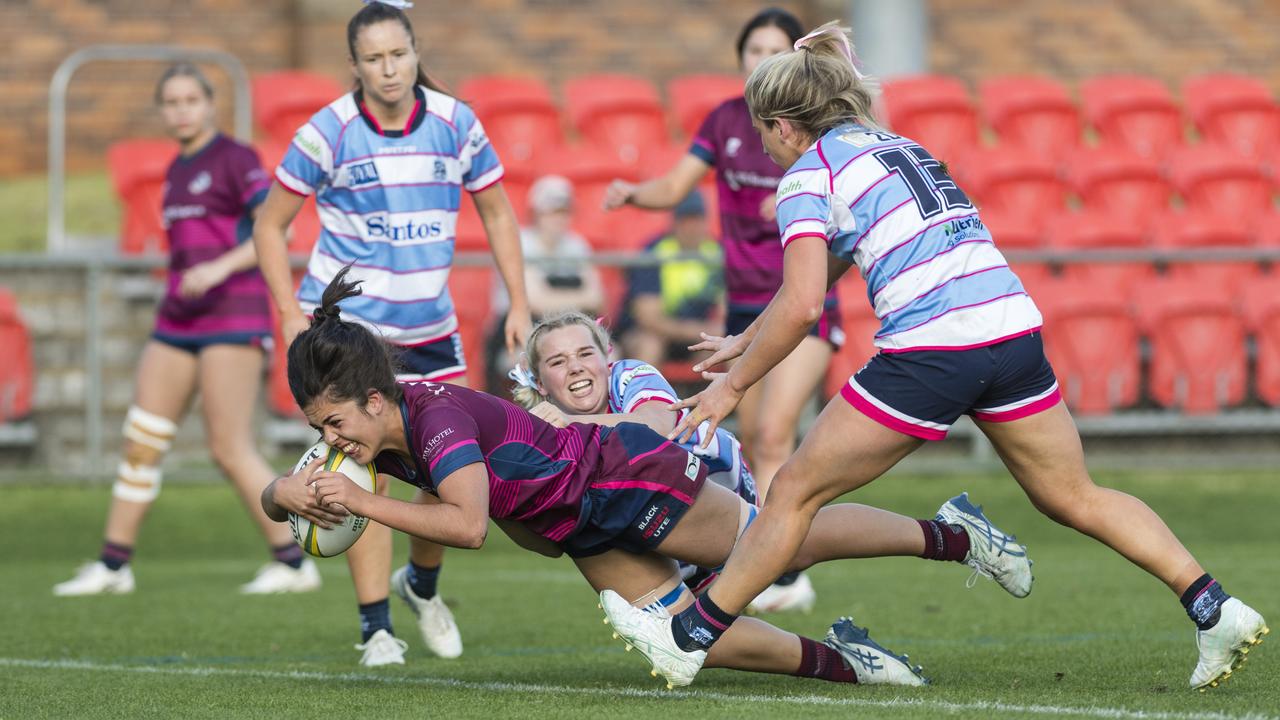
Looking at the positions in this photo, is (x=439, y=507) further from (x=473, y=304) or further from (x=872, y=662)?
(x=473, y=304)

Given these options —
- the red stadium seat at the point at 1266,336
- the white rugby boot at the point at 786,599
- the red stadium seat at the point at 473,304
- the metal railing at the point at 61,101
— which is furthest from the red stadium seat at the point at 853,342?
the metal railing at the point at 61,101

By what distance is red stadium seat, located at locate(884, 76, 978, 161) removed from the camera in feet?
41.4

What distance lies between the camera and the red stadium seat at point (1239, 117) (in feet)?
43.0

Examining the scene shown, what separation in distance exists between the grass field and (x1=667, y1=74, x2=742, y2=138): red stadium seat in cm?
425

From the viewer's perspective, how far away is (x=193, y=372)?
7.80m

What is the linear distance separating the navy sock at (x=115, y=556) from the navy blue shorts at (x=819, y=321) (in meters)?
3.08

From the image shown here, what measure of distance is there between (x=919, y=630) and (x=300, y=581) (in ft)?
10.4

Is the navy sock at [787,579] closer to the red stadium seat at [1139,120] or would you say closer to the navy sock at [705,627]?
the navy sock at [705,627]

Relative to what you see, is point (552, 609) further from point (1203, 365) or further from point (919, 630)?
point (1203, 365)

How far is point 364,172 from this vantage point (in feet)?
18.5

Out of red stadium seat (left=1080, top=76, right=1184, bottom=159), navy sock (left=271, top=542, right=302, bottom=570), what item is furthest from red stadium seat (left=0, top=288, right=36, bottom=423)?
red stadium seat (left=1080, top=76, right=1184, bottom=159)

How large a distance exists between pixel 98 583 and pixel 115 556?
0.15m

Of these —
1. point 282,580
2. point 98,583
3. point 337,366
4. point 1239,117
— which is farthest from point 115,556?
point 1239,117

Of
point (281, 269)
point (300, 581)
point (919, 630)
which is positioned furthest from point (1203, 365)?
point (281, 269)
